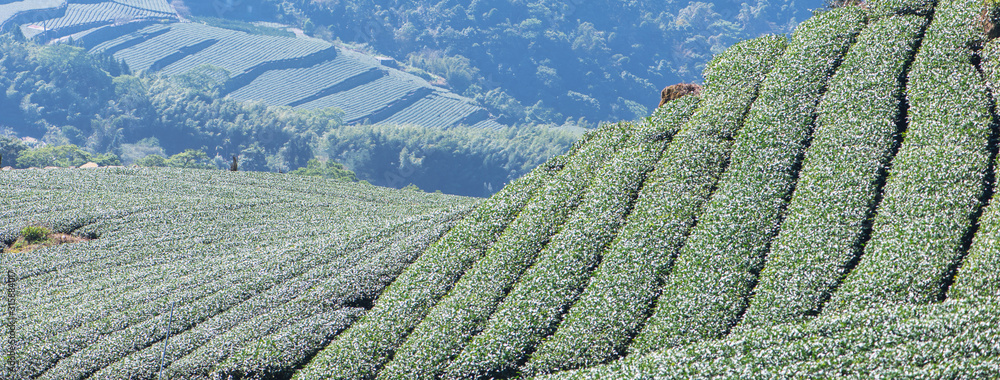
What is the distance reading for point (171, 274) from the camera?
3441 cm

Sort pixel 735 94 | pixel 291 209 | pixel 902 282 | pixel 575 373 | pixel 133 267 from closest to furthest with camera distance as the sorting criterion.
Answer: pixel 902 282
pixel 575 373
pixel 735 94
pixel 133 267
pixel 291 209

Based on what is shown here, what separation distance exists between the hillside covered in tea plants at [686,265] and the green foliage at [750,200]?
9 cm

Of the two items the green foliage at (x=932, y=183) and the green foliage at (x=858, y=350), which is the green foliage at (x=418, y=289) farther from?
the green foliage at (x=932, y=183)

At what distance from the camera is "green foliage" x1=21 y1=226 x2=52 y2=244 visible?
4100cm

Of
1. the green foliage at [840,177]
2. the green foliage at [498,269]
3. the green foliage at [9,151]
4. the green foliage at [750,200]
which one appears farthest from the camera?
the green foliage at [9,151]

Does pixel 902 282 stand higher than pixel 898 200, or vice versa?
pixel 898 200

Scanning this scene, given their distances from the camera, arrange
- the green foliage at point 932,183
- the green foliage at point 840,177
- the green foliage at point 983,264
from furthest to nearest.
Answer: the green foliage at point 840,177
the green foliage at point 932,183
the green foliage at point 983,264

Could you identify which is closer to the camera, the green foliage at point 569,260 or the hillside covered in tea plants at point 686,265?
the hillside covered in tea plants at point 686,265

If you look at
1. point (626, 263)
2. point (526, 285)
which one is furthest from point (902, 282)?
point (526, 285)

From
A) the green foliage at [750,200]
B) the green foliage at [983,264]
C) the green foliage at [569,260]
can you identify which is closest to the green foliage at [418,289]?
the green foliage at [569,260]

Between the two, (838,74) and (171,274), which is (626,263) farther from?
(171,274)

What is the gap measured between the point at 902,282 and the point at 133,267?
35.9 metres

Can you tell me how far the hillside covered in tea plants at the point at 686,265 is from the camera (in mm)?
18734

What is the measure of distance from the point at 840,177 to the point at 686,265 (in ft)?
21.1
